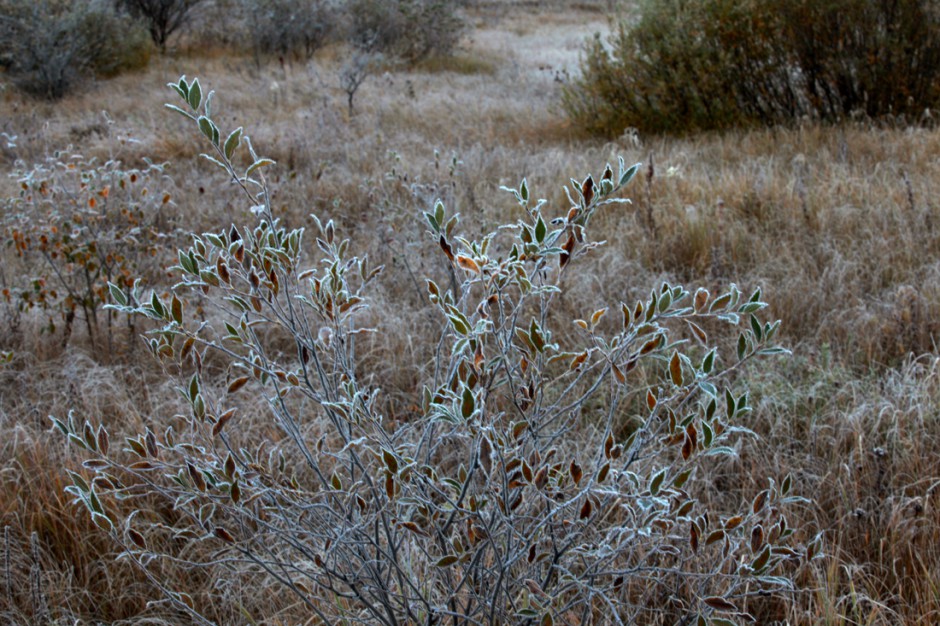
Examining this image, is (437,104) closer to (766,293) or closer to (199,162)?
(199,162)

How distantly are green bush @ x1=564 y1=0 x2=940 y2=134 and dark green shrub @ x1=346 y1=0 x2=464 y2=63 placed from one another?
19.8 ft

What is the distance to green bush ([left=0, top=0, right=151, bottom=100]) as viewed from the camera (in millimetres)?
8781

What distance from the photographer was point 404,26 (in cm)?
1246

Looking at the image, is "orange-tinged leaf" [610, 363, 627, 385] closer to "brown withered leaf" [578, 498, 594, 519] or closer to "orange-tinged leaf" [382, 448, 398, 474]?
"brown withered leaf" [578, 498, 594, 519]

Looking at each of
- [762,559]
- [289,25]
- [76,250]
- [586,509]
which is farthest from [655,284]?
[289,25]

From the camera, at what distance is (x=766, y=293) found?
3.30 meters

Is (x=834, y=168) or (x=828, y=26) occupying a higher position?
(x=828, y=26)

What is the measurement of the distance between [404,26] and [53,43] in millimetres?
5425

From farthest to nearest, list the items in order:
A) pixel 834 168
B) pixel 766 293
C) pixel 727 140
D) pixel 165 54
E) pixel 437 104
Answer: pixel 165 54, pixel 437 104, pixel 727 140, pixel 834 168, pixel 766 293

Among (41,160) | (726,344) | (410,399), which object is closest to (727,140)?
(726,344)

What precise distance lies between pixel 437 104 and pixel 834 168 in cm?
459

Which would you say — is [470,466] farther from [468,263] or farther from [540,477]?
[468,263]

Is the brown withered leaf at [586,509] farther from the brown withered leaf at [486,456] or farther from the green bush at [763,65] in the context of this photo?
the green bush at [763,65]

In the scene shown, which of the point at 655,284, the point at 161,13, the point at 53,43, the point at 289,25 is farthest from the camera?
the point at 161,13
